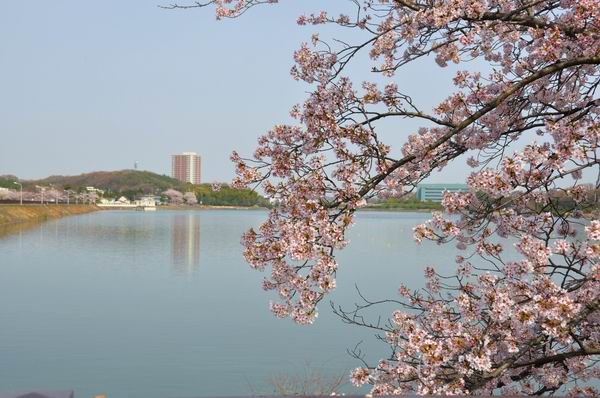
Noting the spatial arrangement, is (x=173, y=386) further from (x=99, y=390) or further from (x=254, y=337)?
(x=254, y=337)

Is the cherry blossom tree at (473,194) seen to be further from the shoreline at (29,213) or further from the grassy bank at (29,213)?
the grassy bank at (29,213)

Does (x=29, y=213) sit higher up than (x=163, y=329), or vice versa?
(x=29, y=213)

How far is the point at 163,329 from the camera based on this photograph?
65.2 feet

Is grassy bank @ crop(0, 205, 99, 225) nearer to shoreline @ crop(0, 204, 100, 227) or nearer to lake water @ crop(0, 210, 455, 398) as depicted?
shoreline @ crop(0, 204, 100, 227)

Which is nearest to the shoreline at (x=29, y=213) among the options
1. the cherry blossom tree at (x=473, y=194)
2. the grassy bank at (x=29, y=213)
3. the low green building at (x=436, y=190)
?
the grassy bank at (x=29, y=213)

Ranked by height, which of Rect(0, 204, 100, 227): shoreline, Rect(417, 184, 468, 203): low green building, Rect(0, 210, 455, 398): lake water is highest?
Rect(417, 184, 468, 203): low green building

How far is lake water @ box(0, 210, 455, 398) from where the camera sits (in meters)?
14.7

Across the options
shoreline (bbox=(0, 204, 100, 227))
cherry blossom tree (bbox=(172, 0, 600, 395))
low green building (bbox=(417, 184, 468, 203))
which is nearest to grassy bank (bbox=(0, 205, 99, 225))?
shoreline (bbox=(0, 204, 100, 227))

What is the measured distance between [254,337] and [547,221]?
14117 millimetres

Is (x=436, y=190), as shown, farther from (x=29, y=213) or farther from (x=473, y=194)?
(x=473, y=194)

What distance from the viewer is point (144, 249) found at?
160 ft

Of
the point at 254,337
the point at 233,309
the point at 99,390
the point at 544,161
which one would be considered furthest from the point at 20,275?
the point at 544,161

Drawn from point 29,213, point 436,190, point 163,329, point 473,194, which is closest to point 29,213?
point 29,213

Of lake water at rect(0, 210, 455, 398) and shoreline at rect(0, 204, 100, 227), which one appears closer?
lake water at rect(0, 210, 455, 398)
